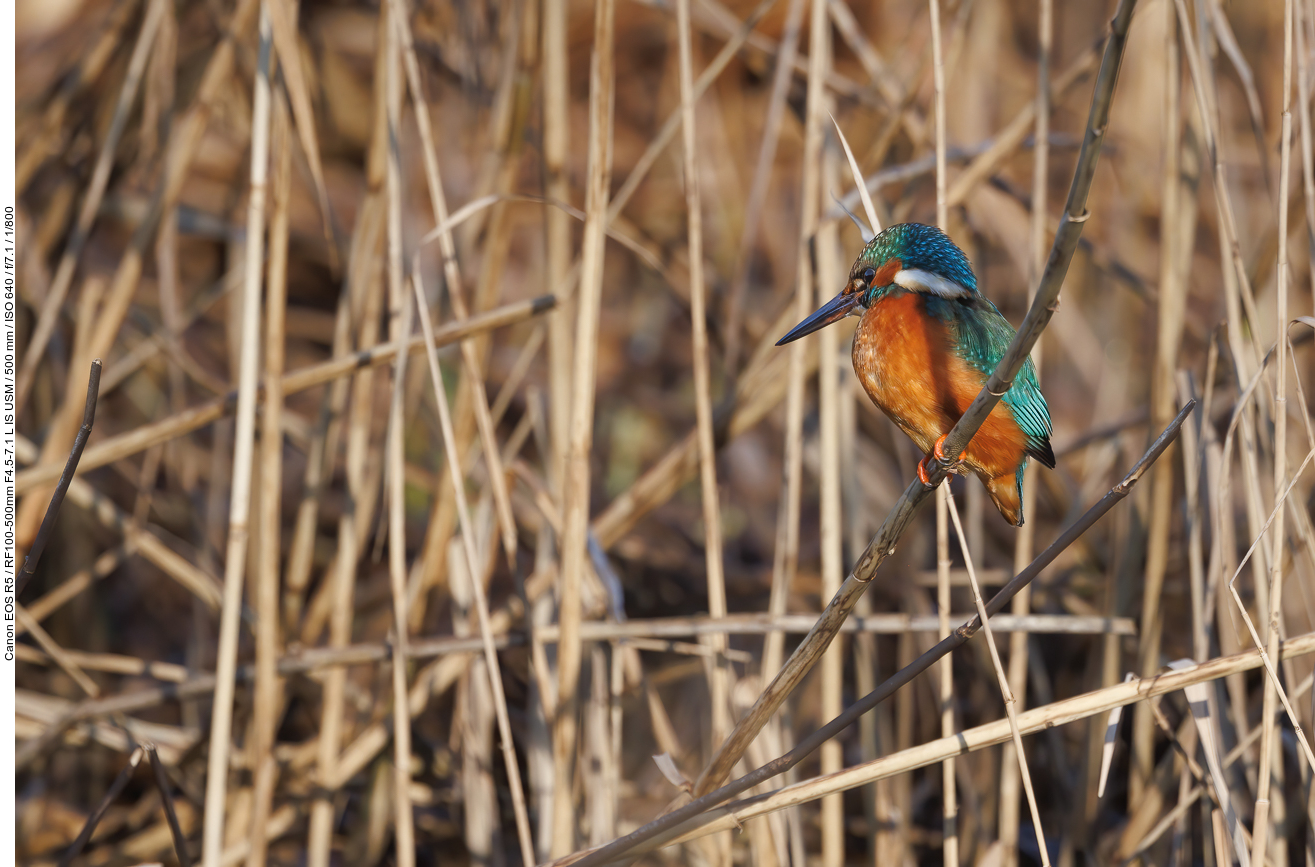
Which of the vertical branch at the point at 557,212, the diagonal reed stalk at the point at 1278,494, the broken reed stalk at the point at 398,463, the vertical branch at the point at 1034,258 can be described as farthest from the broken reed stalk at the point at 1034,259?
the broken reed stalk at the point at 398,463

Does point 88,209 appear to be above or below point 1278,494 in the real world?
above

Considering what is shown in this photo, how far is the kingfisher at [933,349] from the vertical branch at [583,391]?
1.33 feet

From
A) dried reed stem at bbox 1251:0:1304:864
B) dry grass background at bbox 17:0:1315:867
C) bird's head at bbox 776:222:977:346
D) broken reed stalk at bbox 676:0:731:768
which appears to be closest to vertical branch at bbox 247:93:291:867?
dry grass background at bbox 17:0:1315:867

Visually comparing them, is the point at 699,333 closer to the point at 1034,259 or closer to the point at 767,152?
the point at 1034,259

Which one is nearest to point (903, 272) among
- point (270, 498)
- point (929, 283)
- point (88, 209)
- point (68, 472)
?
point (929, 283)

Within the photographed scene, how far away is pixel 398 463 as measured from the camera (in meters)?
1.74

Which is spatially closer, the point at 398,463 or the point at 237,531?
the point at 237,531

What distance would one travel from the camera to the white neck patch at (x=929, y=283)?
1200mm

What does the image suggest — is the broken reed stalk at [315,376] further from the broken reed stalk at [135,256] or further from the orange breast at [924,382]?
the orange breast at [924,382]

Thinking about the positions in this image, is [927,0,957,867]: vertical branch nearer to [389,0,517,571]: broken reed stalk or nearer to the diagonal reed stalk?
the diagonal reed stalk

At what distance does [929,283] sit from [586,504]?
0.63 metres

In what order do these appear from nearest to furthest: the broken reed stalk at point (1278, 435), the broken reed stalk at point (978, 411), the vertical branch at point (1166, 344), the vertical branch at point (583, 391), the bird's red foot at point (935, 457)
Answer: the broken reed stalk at point (978, 411), the bird's red foot at point (935, 457), the broken reed stalk at point (1278, 435), the vertical branch at point (583, 391), the vertical branch at point (1166, 344)

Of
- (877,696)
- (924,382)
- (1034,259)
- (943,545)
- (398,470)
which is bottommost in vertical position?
(877,696)

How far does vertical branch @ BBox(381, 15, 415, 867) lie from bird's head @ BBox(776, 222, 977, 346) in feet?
2.59
